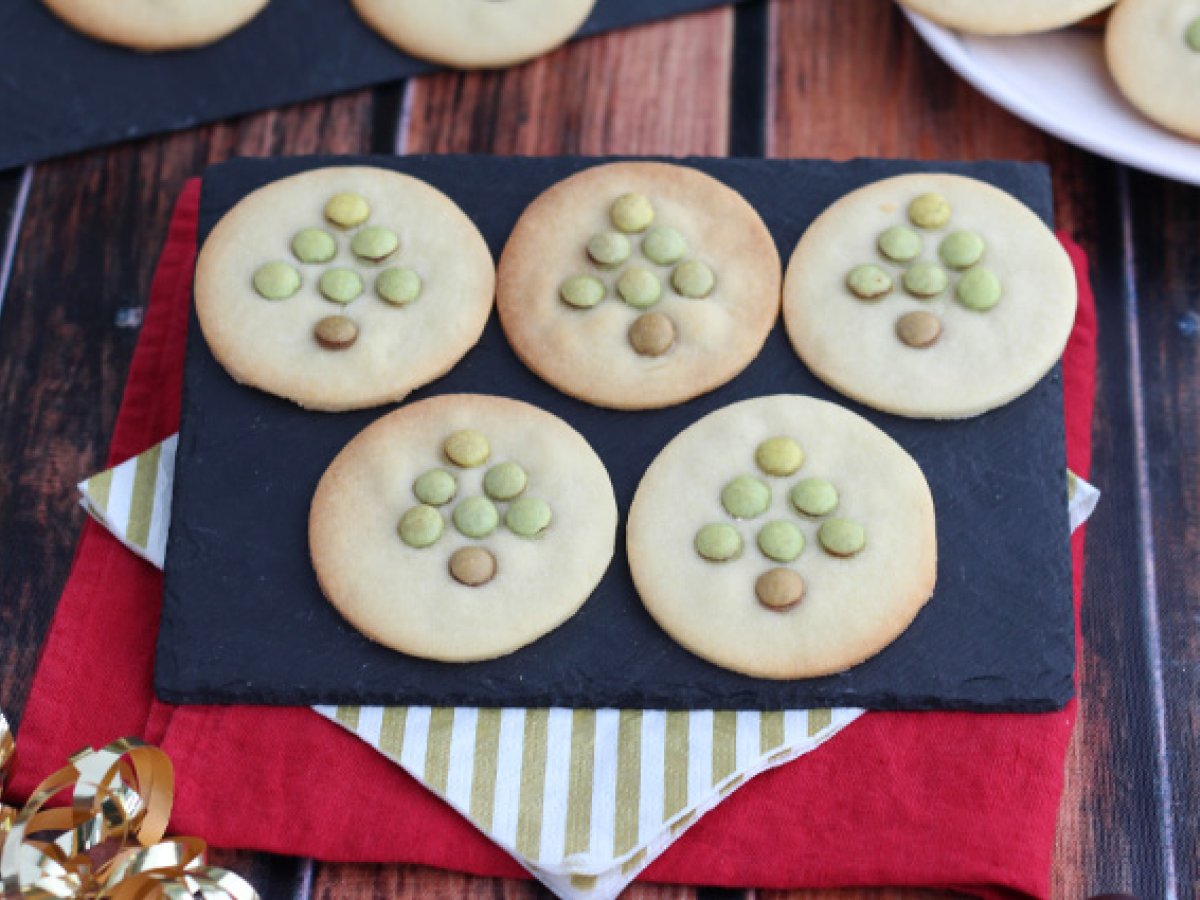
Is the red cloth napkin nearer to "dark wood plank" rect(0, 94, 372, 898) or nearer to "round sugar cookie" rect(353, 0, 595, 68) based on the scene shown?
"dark wood plank" rect(0, 94, 372, 898)

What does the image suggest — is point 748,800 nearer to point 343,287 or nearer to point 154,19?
point 343,287

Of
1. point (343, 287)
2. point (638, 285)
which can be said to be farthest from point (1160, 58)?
point (343, 287)

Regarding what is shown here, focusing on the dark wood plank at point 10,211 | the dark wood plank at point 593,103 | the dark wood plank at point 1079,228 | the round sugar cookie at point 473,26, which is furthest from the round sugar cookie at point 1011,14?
the dark wood plank at point 10,211

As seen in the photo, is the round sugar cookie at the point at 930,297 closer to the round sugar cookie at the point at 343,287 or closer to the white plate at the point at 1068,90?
the white plate at the point at 1068,90

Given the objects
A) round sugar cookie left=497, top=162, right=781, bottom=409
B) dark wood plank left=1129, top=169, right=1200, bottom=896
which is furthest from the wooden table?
round sugar cookie left=497, top=162, right=781, bottom=409

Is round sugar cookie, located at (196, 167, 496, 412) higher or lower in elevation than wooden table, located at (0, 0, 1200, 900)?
higher

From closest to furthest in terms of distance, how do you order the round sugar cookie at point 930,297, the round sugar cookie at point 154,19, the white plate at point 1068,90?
the round sugar cookie at point 930,297 → the white plate at point 1068,90 → the round sugar cookie at point 154,19
